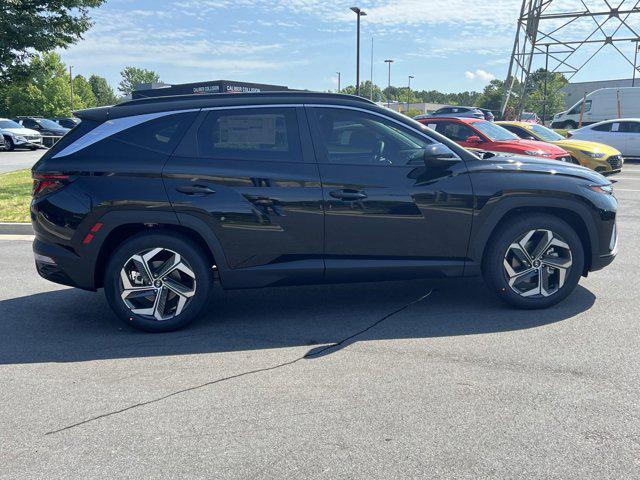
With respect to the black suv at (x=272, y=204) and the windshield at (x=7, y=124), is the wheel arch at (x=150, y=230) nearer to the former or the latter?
the black suv at (x=272, y=204)

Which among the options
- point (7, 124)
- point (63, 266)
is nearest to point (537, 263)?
point (63, 266)

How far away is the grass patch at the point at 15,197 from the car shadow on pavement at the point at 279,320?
4.55 metres

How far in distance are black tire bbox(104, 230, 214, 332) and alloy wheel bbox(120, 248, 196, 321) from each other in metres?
0.02

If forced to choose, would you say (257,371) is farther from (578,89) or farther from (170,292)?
(578,89)

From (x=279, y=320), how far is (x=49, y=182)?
2.10 m

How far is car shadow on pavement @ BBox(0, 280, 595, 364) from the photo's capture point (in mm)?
4480

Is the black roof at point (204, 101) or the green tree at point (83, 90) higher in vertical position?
the green tree at point (83, 90)

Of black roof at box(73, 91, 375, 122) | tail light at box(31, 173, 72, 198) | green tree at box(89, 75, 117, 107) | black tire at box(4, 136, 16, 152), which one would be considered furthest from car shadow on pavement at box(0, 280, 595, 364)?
green tree at box(89, 75, 117, 107)

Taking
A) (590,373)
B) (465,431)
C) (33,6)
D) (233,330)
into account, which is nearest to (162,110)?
(233,330)

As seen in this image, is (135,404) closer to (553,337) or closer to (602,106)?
(553,337)

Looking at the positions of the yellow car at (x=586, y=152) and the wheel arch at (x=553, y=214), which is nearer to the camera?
the wheel arch at (x=553, y=214)

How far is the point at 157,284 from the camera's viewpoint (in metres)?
4.69

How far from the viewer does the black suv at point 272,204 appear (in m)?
4.63

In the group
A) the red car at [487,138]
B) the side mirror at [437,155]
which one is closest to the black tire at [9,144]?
the red car at [487,138]
